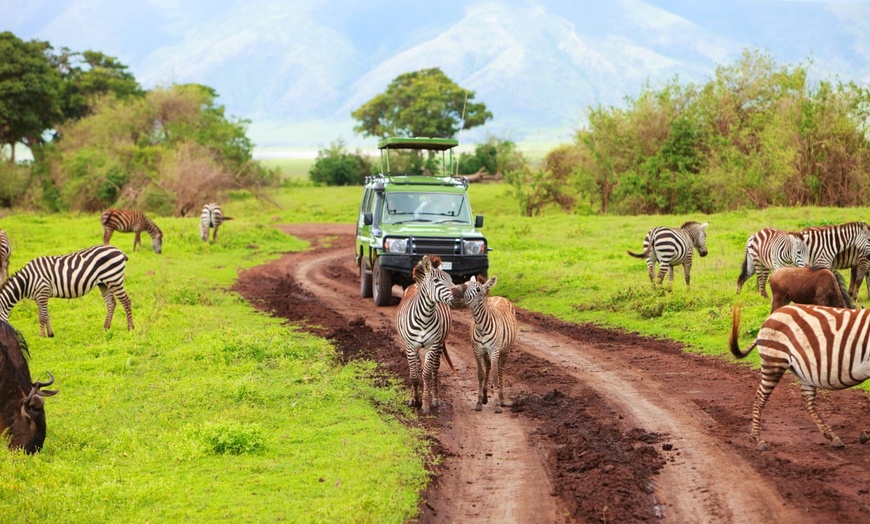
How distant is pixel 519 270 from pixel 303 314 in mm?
6834

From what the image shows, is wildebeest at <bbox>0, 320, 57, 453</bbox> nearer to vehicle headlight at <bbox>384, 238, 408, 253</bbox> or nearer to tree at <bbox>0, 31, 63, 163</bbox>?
vehicle headlight at <bbox>384, 238, 408, 253</bbox>

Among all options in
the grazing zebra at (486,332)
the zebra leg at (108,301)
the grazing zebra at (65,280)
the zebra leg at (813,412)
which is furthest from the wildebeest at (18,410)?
the zebra leg at (813,412)

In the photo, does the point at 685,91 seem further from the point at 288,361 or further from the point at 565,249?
the point at 288,361

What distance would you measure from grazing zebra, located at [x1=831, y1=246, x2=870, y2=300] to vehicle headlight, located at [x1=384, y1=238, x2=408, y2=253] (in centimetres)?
809

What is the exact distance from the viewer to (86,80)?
204ft

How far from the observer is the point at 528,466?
28.0 ft

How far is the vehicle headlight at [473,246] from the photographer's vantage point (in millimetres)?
17906

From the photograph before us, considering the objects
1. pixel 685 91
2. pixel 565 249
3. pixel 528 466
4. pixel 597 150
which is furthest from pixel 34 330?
pixel 685 91

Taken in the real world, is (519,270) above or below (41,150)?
below

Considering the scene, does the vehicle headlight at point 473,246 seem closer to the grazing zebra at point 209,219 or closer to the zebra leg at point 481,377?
the zebra leg at point 481,377

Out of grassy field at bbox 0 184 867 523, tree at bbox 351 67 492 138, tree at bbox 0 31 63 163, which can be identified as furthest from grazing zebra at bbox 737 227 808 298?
tree at bbox 351 67 492 138

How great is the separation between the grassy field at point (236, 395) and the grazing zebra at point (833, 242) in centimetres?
140

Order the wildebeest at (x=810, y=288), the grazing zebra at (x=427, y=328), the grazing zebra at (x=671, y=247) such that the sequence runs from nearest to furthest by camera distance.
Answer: the grazing zebra at (x=427, y=328), the wildebeest at (x=810, y=288), the grazing zebra at (x=671, y=247)

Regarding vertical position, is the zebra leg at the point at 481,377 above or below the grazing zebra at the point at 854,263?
below
